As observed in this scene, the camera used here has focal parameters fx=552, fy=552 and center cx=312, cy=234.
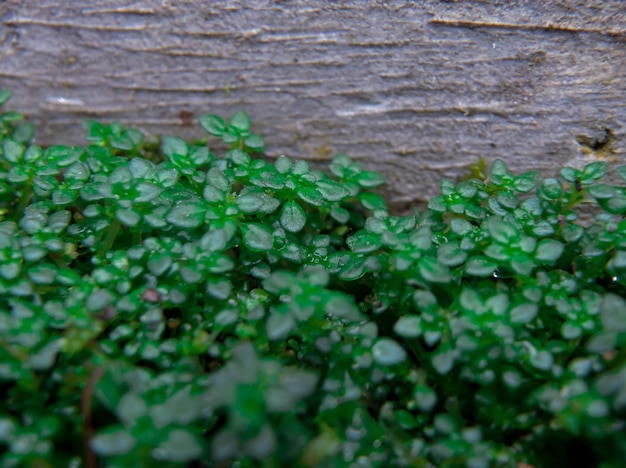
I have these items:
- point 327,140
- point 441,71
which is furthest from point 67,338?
point 441,71

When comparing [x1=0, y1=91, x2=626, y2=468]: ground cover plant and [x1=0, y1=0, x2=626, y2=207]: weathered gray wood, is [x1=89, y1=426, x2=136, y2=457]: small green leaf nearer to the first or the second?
[x1=0, y1=91, x2=626, y2=468]: ground cover plant

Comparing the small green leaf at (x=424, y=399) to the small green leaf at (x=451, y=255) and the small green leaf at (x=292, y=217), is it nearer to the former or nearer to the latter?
the small green leaf at (x=451, y=255)

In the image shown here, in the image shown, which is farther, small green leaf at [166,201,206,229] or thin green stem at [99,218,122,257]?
thin green stem at [99,218,122,257]

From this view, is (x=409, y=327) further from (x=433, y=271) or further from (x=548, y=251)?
(x=548, y=251)

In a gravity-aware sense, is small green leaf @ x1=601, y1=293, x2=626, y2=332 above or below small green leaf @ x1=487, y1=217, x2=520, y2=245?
above

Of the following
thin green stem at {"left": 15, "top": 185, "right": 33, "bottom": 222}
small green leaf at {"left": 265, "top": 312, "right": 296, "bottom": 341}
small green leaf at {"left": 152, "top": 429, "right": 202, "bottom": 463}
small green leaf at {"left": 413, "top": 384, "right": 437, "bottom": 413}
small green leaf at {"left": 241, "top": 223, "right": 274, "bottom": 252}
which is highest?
small green leaf at {"left": 265, "top": 312, "right": 296, "bottom": 341}

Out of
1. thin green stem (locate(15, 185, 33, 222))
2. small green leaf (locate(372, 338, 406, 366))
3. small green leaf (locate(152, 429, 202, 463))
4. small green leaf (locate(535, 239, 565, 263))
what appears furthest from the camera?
thin green stem (locate(15, 185, 33, 222))

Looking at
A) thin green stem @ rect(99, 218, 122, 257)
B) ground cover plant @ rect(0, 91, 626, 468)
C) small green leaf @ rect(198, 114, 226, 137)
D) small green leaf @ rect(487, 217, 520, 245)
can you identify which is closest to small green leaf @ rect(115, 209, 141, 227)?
ground cover plant @ rect(0, 91, 626, 468)

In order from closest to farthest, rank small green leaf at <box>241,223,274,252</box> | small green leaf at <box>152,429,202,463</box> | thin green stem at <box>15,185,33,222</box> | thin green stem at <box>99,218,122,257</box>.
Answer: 1. small green leaf at <box>152,429,202,463</box>
2. small green leaf at <box>241,223,274,252</box>
3. thin green stem at <box>99,218,122,257</box>
4. thin green stem at <box>15,185,33,222</box>
